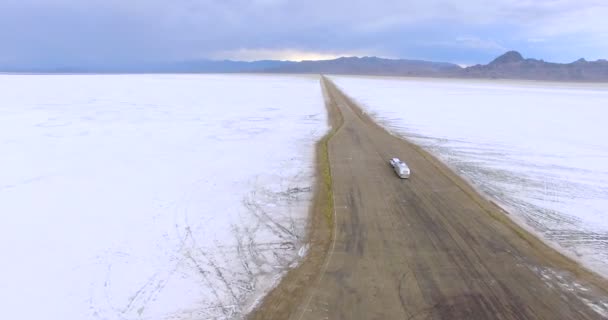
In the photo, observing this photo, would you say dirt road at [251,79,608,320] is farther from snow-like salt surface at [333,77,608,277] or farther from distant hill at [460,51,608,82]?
distant hill at [460,51,608,82]

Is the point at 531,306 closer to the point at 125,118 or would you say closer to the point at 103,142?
the point at 103,142

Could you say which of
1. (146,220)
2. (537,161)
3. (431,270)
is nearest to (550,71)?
(537,161)

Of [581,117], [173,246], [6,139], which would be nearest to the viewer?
[173,246]

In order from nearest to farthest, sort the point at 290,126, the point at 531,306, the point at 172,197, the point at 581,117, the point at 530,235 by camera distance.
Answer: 1. the point at 531,306
2. the point at 530,235
3. the point at 172,197
4. the point at 290,126
5. the point at 581,117

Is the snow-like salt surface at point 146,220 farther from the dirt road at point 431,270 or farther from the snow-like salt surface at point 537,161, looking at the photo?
the snow-like salt surface at point 537,161

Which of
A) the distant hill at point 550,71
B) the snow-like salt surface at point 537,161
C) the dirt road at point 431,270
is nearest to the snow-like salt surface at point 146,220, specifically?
the dirt road at point 431,270

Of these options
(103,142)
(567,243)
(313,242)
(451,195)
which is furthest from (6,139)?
(567,243)
